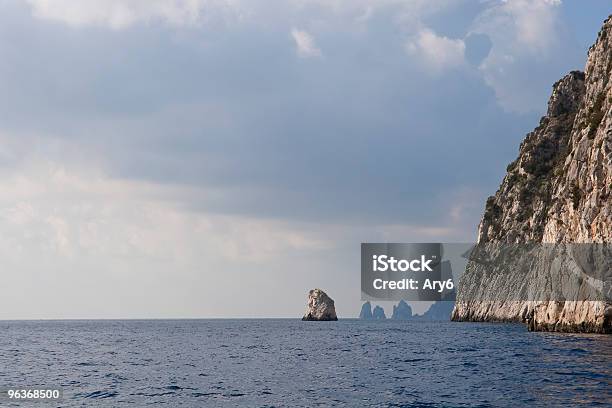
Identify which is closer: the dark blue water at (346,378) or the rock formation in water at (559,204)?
the dark blue water at (346,378)

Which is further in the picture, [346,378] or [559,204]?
[559,204]

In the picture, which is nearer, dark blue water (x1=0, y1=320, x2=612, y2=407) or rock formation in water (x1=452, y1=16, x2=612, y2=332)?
dark blue water (x1=0, y1=320, x2=612, y2=407)

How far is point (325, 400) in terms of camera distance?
32219 millimetres

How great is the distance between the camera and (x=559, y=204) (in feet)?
294

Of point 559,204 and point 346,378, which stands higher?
point 559,204

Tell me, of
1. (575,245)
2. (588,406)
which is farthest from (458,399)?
(575,245)


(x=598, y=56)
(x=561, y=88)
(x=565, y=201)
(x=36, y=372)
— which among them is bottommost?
(x=36, y=372)

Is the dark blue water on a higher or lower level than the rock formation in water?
lower

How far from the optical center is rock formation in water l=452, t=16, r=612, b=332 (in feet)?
242

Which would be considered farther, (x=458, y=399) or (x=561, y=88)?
(x=561, y=88)

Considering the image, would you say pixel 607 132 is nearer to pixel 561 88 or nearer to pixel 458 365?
pixel 458 365

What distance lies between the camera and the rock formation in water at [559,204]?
73625 millimetres

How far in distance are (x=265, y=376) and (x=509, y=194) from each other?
408 feet

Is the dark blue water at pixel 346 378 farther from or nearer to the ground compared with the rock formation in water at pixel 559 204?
nearer to the ground
